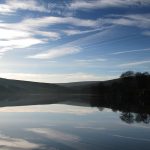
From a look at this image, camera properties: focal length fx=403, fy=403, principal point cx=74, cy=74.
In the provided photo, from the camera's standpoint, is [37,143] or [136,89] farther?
[136,89]

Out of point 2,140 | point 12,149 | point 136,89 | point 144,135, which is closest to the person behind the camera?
point 12,149

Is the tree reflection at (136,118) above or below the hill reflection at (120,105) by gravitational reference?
below

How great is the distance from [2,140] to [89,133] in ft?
24.6

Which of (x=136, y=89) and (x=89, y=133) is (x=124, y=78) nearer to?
(x=136, y=89)

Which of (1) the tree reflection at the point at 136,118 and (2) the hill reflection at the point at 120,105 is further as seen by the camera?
(2) the hill reflection at the point at 120,105

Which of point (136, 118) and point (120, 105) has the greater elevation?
point (120, 105)

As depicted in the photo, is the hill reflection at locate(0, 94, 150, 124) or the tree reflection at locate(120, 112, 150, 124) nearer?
the tree reflection at locate(120, 112, 150, 124)

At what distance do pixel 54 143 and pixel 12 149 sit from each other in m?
3.08

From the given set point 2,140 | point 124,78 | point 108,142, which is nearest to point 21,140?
point 2,140

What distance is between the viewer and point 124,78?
609 ft

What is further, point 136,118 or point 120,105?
point 120,105

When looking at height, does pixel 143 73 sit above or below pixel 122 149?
above

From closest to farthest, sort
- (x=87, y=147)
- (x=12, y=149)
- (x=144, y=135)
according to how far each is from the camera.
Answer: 1. (x=12, y=149)
2. (x=87, y=147)
3. (x=144, y=135)

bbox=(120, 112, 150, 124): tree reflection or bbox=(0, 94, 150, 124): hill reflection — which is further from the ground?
bbox=(0, 94, 150, 124): hill reflection
